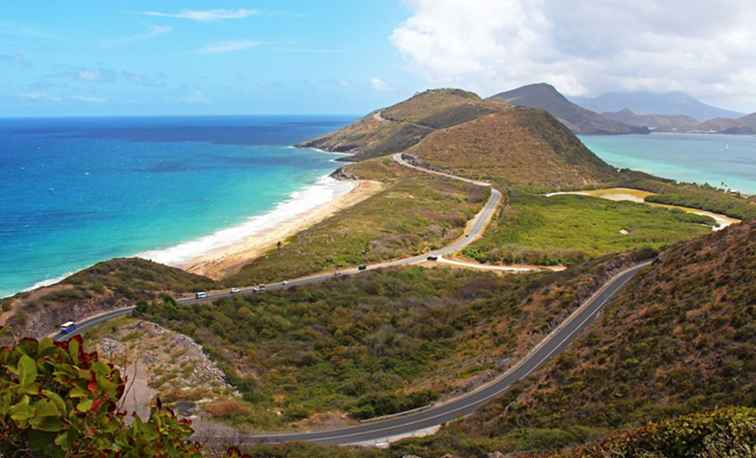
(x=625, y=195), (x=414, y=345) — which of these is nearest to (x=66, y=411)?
(x=414, y=345)

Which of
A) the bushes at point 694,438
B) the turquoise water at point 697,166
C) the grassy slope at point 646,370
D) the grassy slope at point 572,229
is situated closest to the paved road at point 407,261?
the grassy slope at point 572,229

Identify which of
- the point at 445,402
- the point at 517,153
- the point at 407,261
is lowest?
the point at 445,402

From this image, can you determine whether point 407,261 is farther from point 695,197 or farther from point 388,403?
point 695,197

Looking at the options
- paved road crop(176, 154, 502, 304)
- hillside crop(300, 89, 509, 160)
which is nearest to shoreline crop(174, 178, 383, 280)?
paved road crop(176, 154, 502, 304)

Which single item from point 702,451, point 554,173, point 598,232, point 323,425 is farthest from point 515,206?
point 702,451

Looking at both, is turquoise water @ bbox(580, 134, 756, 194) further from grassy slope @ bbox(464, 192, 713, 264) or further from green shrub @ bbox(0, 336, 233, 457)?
green shrub @ bbox(0, 336, 233, 457)

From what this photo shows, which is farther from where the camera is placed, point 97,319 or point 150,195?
point 150,195

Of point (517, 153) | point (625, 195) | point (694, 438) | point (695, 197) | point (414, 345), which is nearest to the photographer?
point (694, 438)

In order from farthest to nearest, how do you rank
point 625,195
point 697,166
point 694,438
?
point 697,166 < point 625,195 < point 694,438

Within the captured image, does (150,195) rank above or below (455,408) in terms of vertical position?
above
